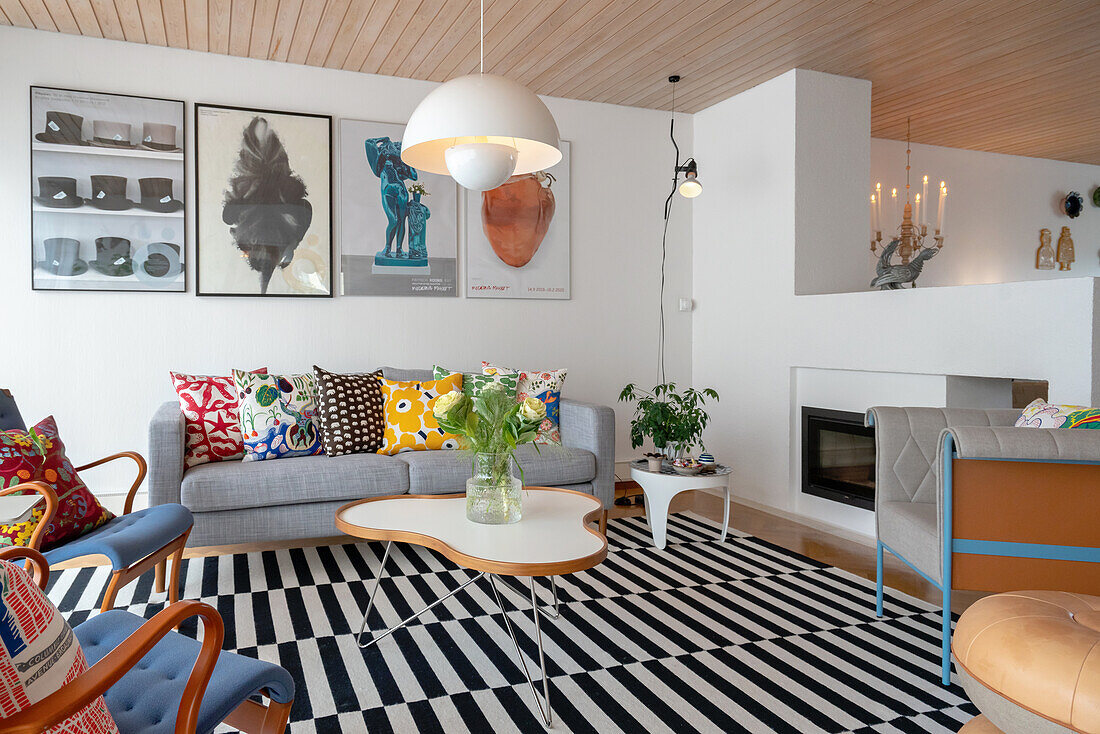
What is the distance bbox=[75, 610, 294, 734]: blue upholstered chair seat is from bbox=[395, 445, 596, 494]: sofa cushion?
1.89 metres

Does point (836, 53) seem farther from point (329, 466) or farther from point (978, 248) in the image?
point (329, 466)

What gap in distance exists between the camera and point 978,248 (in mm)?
6020

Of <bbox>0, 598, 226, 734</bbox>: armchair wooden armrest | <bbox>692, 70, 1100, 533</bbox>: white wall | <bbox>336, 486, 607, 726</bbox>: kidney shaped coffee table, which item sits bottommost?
<bbox>336, 486, 607, 726</bbox>: kidney shaped coffee table

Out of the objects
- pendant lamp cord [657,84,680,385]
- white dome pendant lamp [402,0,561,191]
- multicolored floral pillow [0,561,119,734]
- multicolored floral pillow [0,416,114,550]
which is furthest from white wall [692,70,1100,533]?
multicolored floral pillow [0,416,114,550]

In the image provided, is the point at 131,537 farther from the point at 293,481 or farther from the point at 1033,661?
the point at 1033,661

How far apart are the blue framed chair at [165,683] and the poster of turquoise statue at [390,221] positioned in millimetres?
2948

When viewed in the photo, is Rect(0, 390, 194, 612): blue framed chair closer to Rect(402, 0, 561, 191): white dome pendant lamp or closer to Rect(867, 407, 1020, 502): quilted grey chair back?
Rect(402, 0, 561, 191): white dome pendant lamp

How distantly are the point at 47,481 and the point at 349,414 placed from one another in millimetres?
1527

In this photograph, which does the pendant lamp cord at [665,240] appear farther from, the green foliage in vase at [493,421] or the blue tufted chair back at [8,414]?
the blue tufted chair back at [8,414]

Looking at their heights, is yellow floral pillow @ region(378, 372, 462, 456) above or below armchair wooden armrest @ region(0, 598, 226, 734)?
above

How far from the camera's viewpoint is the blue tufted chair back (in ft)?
8.77

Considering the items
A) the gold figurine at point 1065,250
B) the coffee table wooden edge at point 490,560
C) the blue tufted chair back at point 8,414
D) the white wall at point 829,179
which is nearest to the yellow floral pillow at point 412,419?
the coffee table wooden edge at point 490,560

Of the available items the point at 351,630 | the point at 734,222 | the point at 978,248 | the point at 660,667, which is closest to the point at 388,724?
the point at 351,630

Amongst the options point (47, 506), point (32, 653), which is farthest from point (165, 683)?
point (47, 506)
